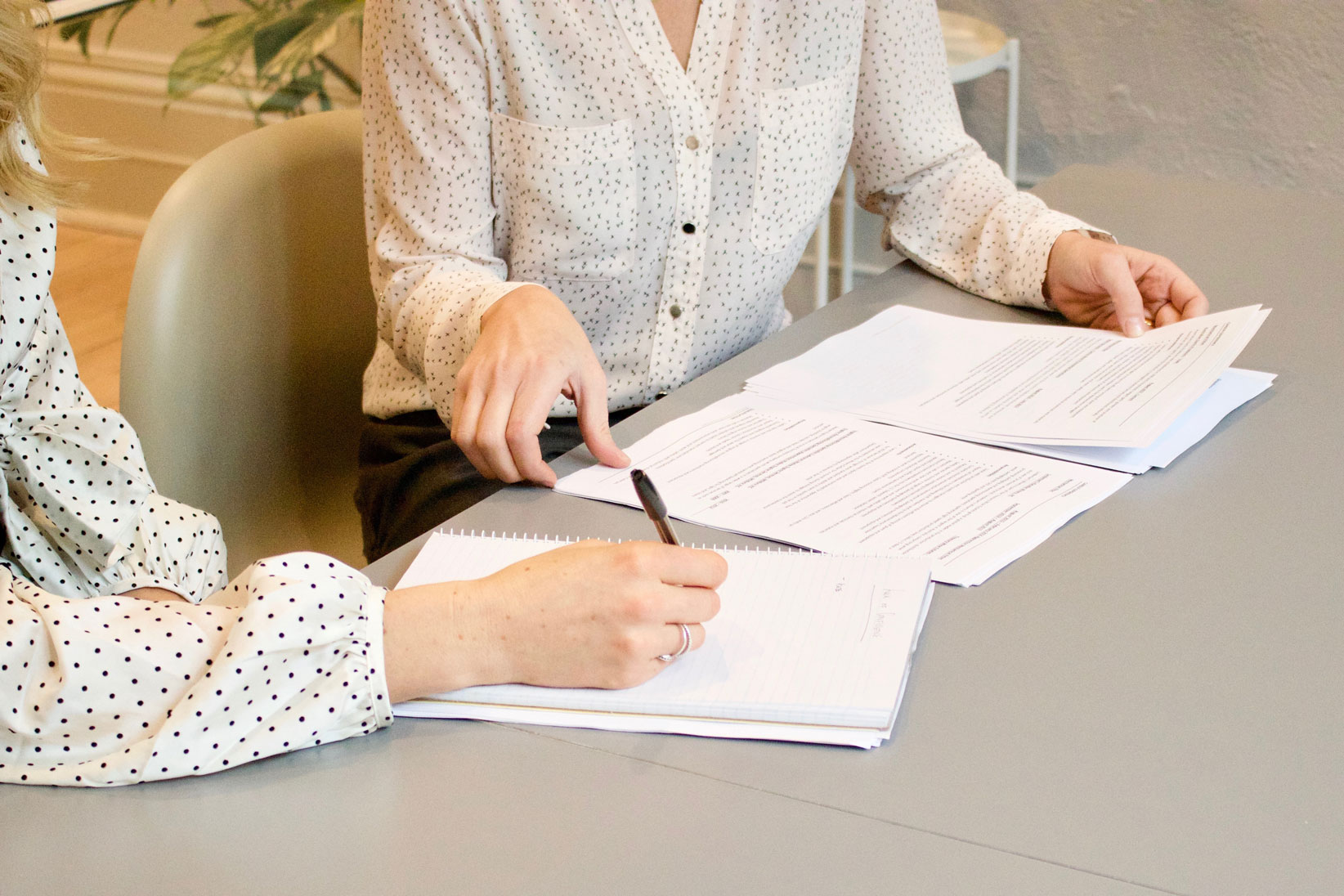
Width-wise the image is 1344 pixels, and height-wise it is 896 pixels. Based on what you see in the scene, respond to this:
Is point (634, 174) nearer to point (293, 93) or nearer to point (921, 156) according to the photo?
point (921, 156)

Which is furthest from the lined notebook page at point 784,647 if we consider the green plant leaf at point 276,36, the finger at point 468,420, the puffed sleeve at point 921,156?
the green plant leaf at point 276,36

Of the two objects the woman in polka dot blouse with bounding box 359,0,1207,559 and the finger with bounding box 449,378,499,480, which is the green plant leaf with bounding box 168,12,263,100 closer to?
the woman in polka dot blouse with bounding box 359,0,1207,559

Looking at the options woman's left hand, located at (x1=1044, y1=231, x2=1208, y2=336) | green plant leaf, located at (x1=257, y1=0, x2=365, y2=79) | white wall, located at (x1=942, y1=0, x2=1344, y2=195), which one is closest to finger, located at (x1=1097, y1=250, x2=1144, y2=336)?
woman's left hand, located at (x1=1044, y1=231, x2=1208, y2=336)

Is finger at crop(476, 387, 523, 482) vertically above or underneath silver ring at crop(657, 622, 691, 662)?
above

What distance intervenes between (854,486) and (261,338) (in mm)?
614

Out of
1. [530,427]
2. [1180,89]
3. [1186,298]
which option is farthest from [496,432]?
[1180,89]

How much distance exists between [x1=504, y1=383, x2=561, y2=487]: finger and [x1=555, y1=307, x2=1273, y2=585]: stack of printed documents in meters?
0.03

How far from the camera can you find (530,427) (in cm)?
79

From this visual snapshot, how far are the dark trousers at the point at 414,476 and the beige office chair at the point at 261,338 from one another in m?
0.09

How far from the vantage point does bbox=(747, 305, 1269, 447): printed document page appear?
0.85 meters

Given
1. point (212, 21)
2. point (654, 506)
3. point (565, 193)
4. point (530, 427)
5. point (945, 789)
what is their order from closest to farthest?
point (945, 789) → point (654, 506) → point (530, 427) → point (565, 193) → point (212, 21)

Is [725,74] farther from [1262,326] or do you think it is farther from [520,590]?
[520,590]

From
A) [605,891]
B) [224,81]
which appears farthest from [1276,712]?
[224,81]

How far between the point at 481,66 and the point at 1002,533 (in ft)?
2.00
